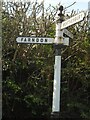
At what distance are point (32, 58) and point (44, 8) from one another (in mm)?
1504

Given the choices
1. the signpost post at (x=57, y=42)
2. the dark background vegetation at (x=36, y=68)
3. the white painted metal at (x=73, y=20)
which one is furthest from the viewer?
the dark background vegetation at (x=36, y=68)

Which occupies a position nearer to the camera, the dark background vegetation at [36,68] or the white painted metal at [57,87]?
the white painted metal at [57,87]

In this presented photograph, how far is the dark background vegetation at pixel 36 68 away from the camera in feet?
30.9

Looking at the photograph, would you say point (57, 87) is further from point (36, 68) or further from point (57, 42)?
point (36, 68)

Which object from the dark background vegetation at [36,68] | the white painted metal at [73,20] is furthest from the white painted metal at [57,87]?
the dark background vegetation at [36,68]

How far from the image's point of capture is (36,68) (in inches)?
375

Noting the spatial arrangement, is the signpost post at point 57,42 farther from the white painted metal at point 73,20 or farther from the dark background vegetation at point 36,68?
the dark background vegetation at point 36,68


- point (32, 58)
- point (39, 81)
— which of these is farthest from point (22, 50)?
point (39, 81)

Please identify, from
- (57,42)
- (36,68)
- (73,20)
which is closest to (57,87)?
(57,42)

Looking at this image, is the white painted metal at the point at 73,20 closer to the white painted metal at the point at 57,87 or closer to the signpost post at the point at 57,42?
the signpost post at the point at 57,42

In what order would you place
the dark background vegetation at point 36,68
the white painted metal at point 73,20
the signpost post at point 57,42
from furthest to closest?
the dark background vegetation at point 36,68 → the signpost post at point 57,42 → the white painted metal at point 73,20

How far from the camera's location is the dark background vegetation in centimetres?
943

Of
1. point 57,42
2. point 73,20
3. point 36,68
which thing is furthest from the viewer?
point 36,68

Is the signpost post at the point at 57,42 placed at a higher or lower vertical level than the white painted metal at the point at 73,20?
lower
